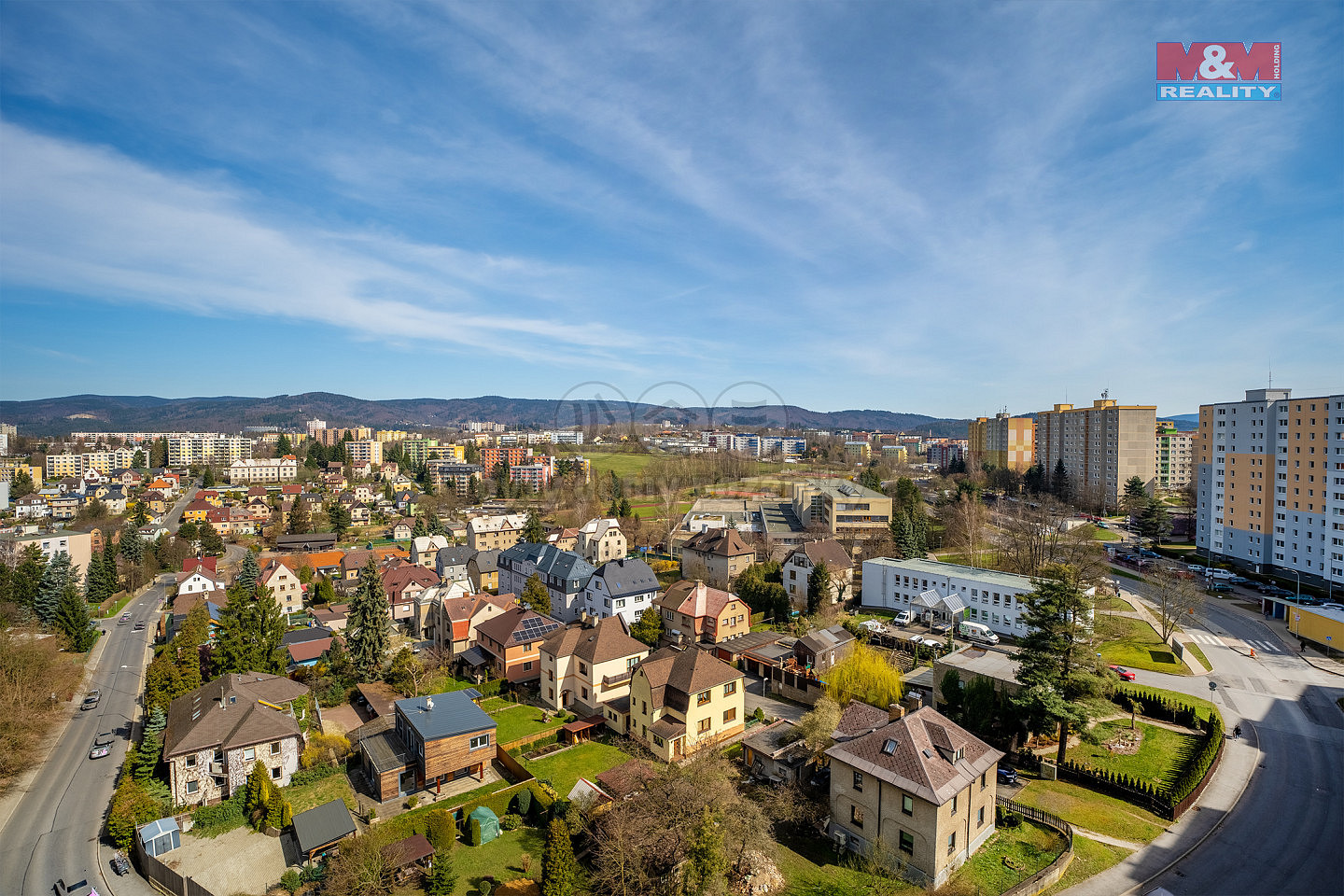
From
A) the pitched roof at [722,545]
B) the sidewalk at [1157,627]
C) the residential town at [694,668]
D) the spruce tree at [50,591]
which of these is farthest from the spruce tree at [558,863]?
the spruce tree at [50,591]

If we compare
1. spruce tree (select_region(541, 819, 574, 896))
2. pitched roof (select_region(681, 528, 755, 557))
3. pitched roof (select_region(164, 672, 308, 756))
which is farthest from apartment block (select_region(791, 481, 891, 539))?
spruce tree (select_region(541, 819, 574, 896))

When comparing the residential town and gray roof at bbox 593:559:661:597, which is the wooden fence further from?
gray roof at bbox 593:559:661:597

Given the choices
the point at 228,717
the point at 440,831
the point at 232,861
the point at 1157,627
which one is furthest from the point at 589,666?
the point at 1157,627

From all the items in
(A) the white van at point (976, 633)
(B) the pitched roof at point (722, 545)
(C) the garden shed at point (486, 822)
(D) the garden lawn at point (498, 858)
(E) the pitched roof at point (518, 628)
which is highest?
(B) the pitched roof at point (722, 545)

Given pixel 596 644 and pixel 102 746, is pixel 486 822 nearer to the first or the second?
pixel 596 644

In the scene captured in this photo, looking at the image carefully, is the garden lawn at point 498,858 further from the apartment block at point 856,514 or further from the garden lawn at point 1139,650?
the apartment block at point 856,514

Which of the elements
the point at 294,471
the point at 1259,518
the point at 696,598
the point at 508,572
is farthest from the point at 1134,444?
the point at 294,471

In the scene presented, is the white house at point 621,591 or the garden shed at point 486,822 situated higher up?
the white house at point 621,591
